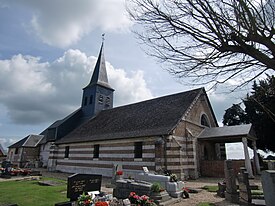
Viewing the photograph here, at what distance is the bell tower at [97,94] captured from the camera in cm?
2820

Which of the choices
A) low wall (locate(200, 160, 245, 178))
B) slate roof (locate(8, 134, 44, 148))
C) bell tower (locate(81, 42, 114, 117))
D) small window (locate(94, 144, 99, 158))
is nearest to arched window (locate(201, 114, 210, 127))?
low wall (locate(200, 160, 245, 178))

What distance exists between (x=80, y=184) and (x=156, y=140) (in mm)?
8020

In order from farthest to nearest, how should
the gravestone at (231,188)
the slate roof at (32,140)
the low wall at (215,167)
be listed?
the slate roof at (32,140)
the low wall at (215,167)
the gravestone at (231,188)

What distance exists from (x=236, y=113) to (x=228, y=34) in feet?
94.3

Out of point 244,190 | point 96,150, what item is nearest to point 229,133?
point 244,190

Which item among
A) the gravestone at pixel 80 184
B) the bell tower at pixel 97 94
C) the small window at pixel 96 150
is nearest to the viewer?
the gravestone at pixel 80 184

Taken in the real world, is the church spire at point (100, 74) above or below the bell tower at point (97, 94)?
above

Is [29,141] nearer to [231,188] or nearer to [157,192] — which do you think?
[157,192]

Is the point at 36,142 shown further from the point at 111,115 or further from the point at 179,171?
the point at 179,171

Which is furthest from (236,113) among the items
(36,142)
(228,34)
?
(36,142)

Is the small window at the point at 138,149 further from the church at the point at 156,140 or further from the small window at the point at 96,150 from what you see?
the small window at the point at 96,150

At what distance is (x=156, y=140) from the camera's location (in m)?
14.4

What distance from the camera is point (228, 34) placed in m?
5.25

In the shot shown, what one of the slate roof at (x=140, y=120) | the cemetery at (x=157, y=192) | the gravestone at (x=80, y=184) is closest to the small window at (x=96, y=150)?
the slate roof at (x=140, y=120)
